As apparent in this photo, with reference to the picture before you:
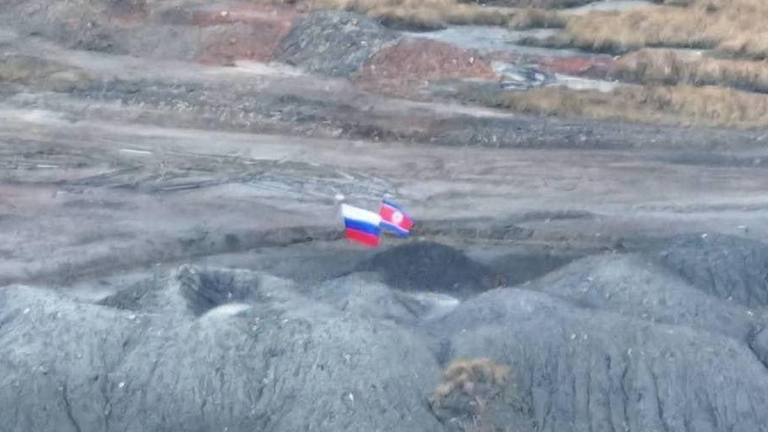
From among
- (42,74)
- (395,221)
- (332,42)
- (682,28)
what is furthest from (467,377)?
(682,28)

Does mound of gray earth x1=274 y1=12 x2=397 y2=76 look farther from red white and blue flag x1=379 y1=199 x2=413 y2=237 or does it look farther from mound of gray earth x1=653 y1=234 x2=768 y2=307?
mound of gray earth x1=653 y1=234 x2=768 y2=307

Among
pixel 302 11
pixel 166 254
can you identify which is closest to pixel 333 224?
pixel 166 254

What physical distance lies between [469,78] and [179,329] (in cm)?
1567

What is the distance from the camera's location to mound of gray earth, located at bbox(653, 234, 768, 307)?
18688 mm

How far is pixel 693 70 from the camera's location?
30.3 metres

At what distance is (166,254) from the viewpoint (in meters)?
22.6

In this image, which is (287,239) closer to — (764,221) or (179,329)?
(179,329)

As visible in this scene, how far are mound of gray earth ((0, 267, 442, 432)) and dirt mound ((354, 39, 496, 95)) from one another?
14502 mm

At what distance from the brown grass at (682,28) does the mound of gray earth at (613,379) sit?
1684cm

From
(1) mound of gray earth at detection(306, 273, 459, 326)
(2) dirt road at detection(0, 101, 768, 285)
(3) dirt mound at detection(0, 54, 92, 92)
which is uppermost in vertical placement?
(1) mound of gray earth at detection(306, 273, 459, 326)

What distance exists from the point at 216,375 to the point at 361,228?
23.1ft

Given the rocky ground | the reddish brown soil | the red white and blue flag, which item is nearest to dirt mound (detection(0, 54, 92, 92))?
the rocky ground

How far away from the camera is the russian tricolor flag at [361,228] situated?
22.5 metres

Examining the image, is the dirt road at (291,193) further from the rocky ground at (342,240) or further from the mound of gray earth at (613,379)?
the mound of gray earth at (613,379)
